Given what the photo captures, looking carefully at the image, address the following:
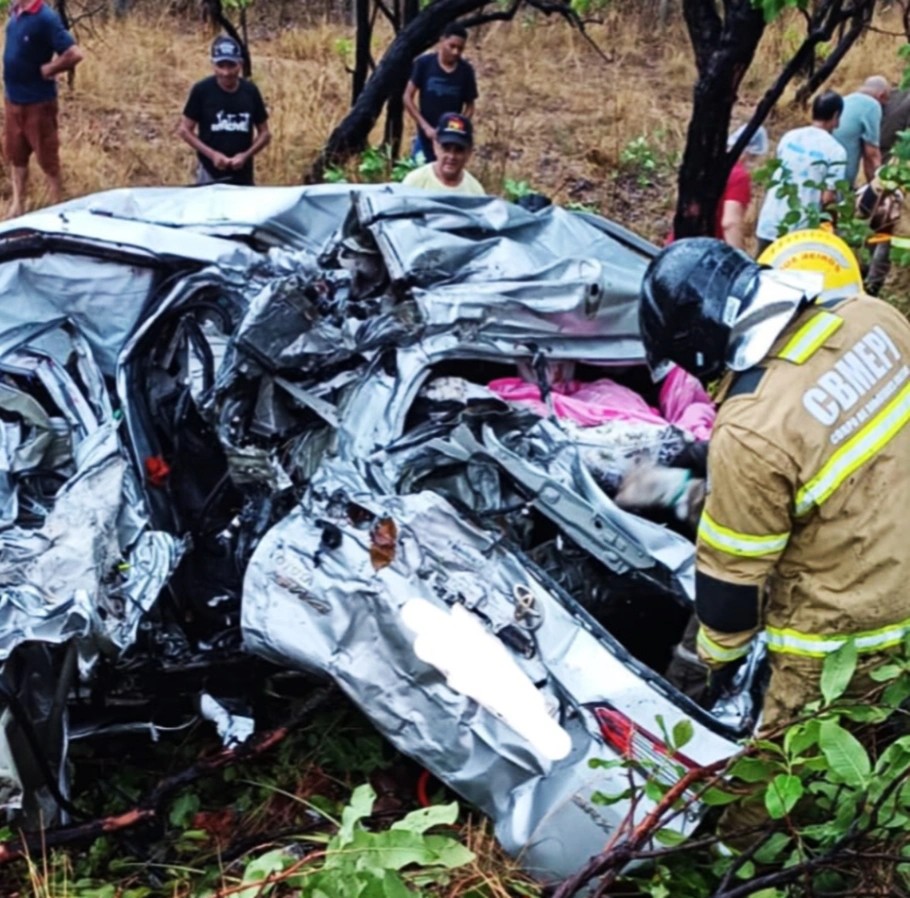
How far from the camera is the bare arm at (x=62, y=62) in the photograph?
296 inches

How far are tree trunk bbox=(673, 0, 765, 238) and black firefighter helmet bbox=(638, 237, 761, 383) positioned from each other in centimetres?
308

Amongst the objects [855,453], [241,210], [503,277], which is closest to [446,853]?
[855,453]

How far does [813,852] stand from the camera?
7.54ft

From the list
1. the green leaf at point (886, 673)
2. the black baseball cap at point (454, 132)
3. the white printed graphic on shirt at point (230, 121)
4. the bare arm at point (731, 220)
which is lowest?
the bare arm at point (731, 220)

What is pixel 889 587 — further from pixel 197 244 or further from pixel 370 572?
pixel 197 244

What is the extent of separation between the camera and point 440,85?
307 inches

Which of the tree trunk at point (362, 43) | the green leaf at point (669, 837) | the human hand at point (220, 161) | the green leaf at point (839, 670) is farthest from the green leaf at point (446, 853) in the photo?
the tree trunk at point (362, 43)

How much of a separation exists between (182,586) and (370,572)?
2.27 feet

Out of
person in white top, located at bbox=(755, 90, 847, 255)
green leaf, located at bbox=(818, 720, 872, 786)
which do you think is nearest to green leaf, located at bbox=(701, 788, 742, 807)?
green leaf, located at bbox=(818, 720, 872, 786)

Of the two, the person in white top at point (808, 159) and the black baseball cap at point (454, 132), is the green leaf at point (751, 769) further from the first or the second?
the person in white top at point (808, 159)

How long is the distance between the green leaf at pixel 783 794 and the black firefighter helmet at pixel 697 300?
861 mm

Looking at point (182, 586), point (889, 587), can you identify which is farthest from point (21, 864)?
point (889, 587)

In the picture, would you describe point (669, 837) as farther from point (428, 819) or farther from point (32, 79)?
point (32, 79)

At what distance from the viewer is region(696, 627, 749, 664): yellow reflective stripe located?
2.68 m
